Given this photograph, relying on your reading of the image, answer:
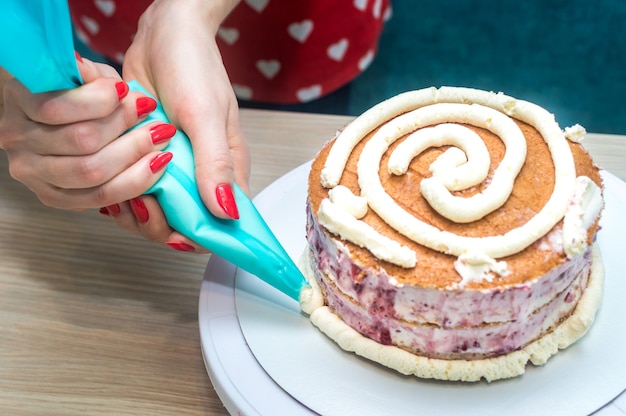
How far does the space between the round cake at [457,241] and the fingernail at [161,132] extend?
0.71ft

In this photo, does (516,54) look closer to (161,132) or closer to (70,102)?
(161,132)

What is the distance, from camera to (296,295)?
100 centimetres

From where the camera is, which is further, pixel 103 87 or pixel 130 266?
pixel 130 266

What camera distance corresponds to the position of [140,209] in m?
1.00

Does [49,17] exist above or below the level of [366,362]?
above

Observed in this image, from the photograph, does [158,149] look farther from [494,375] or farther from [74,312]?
[494,375]

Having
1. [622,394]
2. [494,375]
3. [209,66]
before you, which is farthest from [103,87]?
[622,394]

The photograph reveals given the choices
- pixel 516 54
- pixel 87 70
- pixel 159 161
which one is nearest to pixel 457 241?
pixel 159 161

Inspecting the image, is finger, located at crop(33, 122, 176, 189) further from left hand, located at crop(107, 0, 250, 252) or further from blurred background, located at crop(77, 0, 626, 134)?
blurred background, located at crop(77, 0, 626, 134)

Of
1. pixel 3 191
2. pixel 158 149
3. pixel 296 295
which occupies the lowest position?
pixel 3 191

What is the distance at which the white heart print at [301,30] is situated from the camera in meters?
1.62

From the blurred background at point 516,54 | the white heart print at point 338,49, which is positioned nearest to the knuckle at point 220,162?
the white heart print at point 338,49

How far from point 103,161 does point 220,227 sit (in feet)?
0.60

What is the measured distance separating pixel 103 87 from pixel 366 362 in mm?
508
